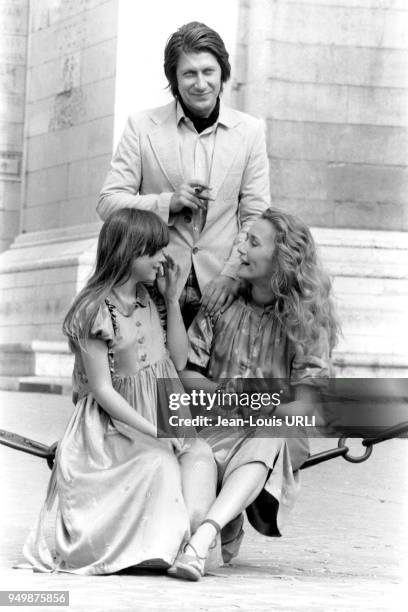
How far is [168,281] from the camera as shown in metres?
5.36

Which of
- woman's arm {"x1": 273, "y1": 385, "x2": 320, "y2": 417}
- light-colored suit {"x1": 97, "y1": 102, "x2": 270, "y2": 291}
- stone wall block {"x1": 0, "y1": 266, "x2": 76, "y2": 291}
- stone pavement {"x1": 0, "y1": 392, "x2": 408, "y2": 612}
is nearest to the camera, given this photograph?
stone pavement {"x1": 0, "y1": 392, "x2": 408, "y2": 612}

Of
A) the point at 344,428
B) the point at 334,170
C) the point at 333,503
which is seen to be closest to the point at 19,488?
the point at 333,503

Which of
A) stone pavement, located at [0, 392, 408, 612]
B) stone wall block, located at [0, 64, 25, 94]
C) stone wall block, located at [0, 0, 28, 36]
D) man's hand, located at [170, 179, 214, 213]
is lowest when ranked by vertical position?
stone pavement, located at [0, 392, 408, 612]

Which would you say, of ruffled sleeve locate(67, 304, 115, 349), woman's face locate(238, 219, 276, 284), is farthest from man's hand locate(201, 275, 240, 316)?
ruffled sleeve locate(67, 304, 115, 349)

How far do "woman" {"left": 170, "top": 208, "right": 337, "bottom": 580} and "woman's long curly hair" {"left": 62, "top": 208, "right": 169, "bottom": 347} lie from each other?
0.39 metres

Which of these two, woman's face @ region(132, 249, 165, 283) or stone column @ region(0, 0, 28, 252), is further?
stone column @ region(0, 0, 28, 252)

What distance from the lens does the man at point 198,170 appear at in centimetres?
552

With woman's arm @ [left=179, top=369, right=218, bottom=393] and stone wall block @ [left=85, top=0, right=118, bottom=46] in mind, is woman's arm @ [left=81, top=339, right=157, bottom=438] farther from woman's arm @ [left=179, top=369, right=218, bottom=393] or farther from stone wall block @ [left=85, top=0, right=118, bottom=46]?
stone wall block @ [left=85, top=0, right=118, bottom=46]

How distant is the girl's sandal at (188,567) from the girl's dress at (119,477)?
4cm

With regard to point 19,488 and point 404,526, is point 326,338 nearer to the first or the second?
point 404,526

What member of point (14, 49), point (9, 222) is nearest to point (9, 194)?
point (9, 222)

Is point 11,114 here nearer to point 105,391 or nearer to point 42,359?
point 42,359

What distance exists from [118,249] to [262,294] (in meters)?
0.59

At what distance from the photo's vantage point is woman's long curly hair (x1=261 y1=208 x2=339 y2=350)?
533 cm
